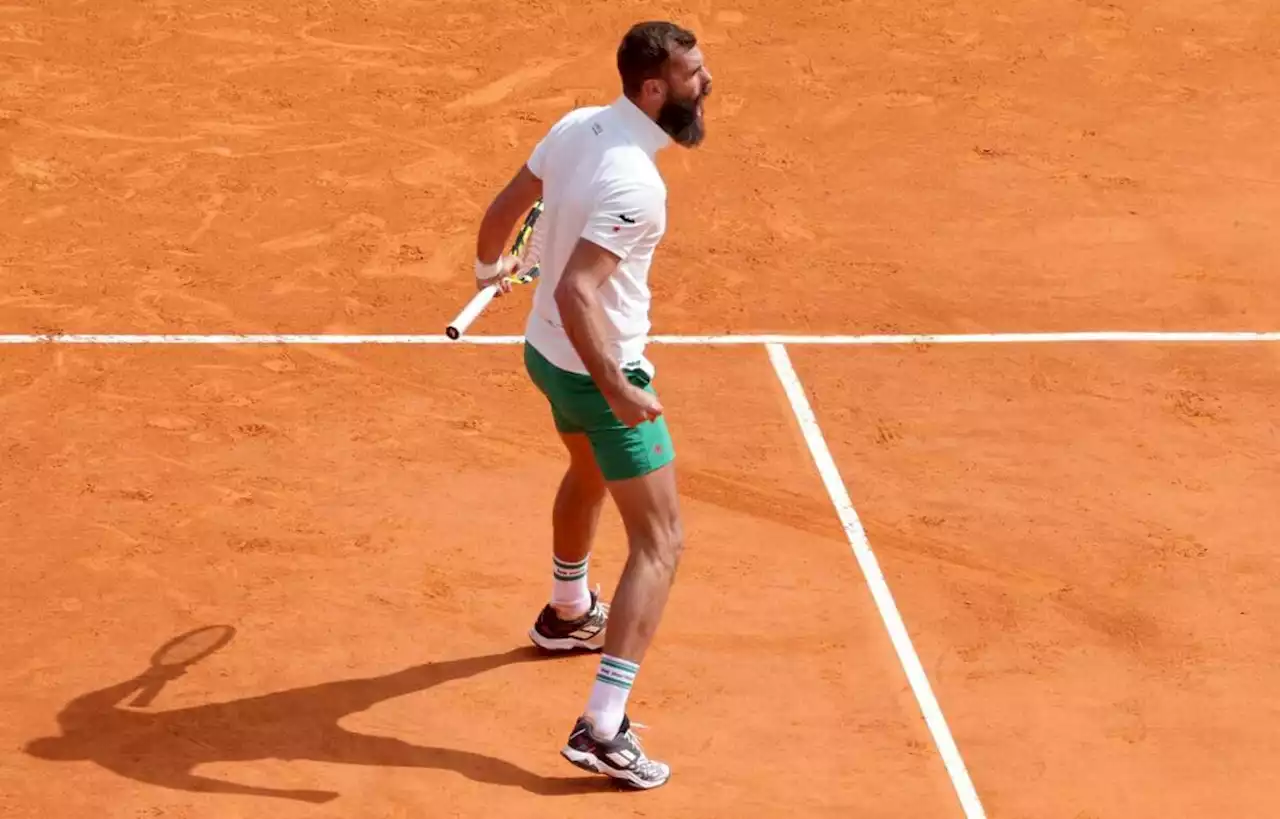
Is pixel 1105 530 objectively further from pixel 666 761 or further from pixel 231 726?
pixel 231 726

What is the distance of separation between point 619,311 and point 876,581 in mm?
2266

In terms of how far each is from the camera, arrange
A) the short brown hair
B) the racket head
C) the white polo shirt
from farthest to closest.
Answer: the racket head < the short brown hair < the white polo shirt

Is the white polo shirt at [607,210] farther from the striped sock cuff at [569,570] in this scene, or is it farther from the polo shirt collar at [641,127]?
the striped sock cuff at [569,570]

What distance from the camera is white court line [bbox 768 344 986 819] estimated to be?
7.14m

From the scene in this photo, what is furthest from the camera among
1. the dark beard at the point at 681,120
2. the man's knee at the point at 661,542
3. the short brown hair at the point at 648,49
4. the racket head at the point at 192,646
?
the racket head at the point at 192,646

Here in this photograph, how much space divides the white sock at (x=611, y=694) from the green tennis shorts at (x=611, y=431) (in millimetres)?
668

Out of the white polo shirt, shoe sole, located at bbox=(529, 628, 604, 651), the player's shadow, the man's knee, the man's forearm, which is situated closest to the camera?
the man's forearm

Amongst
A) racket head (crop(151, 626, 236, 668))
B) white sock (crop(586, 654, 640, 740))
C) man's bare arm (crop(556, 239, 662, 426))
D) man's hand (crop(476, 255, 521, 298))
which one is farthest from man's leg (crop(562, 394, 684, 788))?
racket head (crop(151, 626, 236, 668))

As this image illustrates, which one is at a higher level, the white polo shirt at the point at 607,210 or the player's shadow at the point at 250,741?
the white polo shirt at the point at 607,210

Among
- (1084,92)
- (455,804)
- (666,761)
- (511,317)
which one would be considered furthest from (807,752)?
(1084,92)

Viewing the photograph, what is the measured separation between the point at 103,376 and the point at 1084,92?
23.5ft

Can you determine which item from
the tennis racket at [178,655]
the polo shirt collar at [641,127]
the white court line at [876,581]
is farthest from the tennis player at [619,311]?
the tennis racket at [178,655]

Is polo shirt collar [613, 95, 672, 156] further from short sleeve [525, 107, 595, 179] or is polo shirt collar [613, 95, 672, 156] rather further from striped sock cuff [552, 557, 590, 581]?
striped sock cuff [552, 557, 590, 581]

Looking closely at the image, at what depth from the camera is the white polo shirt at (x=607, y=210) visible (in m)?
6.42
